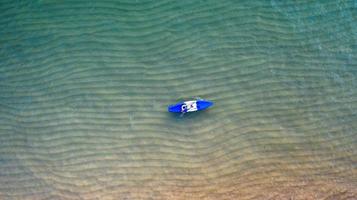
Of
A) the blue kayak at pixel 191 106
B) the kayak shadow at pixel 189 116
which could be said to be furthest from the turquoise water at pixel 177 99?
the blue kayak at pixel 191 106

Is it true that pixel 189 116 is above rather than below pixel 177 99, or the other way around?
below

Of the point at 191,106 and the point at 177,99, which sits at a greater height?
the point at 177,99

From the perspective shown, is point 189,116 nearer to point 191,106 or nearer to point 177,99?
point 191,106

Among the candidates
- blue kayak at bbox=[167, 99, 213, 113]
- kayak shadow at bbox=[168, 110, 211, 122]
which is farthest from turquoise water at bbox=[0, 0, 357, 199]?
blue kayak at bbox=[167, 99, 213, 113]

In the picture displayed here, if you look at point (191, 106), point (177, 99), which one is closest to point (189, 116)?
point (191, 106)

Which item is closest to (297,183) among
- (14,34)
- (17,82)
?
→ (17,82)

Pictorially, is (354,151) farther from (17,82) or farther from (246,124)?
(17,82)

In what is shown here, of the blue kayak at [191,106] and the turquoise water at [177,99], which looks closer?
the turquoise water at [177,99]

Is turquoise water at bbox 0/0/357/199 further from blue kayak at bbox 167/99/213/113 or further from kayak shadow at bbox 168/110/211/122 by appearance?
blue kayak at bbox 167/99/213/113

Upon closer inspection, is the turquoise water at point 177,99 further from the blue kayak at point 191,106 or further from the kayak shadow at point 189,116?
the blue kayak at point 191,106

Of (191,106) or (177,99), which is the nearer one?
(191,106)
